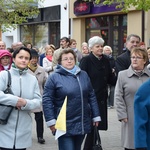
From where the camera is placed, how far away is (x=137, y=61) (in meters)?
6.16

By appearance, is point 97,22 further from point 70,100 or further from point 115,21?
point 70,100

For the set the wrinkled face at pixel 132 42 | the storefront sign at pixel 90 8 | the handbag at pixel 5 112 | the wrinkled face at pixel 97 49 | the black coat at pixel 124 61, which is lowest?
the handbag at pixel 5 112

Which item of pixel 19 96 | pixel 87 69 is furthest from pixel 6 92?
pixel 87 69

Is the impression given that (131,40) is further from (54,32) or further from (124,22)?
(54,32)

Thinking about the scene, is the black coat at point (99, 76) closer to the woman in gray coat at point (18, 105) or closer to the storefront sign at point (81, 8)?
the woman in gray coat at point (18, 105)

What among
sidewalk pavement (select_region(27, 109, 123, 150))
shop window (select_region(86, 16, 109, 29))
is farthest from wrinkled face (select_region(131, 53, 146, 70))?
shop window (select_region(86, 16, 109, 29))

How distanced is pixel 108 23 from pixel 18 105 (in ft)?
58.5

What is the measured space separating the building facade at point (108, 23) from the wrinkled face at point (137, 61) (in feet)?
43.4

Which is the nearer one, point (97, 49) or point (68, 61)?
point (68, 61)

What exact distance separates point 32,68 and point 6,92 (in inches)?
131

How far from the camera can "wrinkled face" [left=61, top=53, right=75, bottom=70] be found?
19.1ft

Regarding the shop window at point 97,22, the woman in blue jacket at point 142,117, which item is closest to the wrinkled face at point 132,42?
the woman in blue jacket at point 142,117

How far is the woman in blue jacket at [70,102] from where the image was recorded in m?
5.61

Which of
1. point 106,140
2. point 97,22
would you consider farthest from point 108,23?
point 106,140
